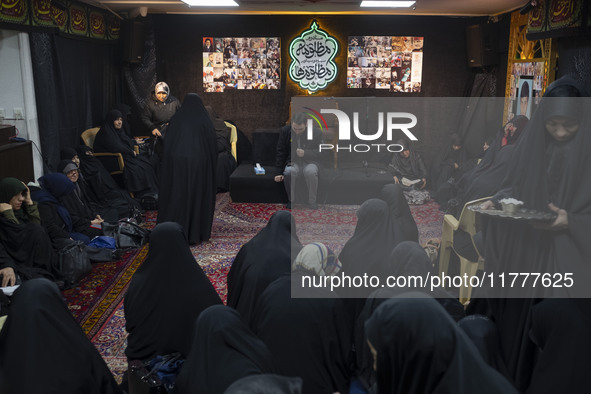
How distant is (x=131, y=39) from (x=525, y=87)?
539 centimetres

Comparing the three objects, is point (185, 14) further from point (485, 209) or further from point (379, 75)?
point (485, 209)

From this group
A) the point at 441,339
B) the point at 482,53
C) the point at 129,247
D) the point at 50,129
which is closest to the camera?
the point at 441,339

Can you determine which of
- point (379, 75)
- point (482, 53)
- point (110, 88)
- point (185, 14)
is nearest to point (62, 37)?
point (110, 88)

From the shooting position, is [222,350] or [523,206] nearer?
[222,350]

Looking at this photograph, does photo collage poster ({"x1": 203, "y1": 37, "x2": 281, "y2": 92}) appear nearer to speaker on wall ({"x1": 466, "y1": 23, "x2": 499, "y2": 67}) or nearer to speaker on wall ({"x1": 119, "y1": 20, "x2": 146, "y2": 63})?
speaker on wall ({"x1": 119, "y1": 20, "x2": 146, "y2": 63})

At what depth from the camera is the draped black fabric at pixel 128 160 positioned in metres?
6.83

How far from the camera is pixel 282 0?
701cm

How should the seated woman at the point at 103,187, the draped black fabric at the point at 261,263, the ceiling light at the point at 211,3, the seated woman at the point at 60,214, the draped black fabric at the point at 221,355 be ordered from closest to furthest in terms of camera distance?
the draped black fabric at the point at 221,355, the draped black fabric at the point at 261,263, the seated woman at the point at 60,214, the seated woman at the point at 103,187, the ceiling light at the point at 211,3

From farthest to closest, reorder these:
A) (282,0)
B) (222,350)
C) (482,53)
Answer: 1. (482,53)
2. (282,0)
3. (222,350)

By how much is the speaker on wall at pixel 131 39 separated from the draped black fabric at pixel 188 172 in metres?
3.52

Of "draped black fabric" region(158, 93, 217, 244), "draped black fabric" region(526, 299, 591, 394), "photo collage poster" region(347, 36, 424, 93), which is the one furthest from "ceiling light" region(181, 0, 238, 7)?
"draped black fabric" region(526, 299, 591, 394)

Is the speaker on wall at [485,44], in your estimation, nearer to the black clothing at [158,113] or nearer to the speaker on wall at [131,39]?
the black clothing at [158,113]

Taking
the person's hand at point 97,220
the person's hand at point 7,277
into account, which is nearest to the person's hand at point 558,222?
the person's hand at point 7,277

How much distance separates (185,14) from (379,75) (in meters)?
3.11
